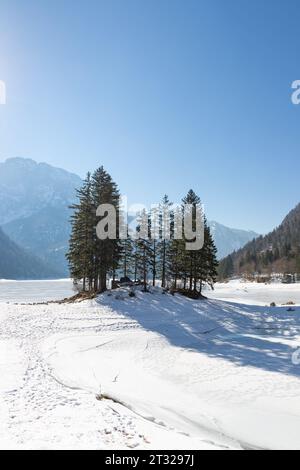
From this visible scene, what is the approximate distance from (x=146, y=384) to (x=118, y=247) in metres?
29.7

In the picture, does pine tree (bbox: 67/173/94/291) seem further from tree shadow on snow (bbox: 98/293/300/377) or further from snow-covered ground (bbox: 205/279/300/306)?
snow-covered ground (bbox: 205/279/300/306)

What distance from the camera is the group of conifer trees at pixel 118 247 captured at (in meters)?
41.8

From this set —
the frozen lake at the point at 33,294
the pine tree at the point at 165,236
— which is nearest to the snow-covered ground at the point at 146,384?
the pine tree at the point at 165,236

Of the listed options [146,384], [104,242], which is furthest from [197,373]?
[104,242]

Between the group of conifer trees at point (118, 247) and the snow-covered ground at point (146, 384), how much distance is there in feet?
43.1

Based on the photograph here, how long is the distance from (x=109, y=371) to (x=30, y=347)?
21.2ft

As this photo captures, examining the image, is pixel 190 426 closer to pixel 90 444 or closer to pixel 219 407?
pixel 219 407

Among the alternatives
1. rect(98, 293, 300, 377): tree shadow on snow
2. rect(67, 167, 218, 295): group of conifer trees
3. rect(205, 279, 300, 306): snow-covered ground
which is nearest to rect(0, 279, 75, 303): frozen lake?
rect(67, 167, 218, 295): group of conifer trees

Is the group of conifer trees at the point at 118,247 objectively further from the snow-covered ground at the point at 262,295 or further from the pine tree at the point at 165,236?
the snow-covered ground at the point at 262,295

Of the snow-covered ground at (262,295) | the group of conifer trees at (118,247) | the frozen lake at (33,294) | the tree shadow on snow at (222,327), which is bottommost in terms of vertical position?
the frozen lake at (33,294)

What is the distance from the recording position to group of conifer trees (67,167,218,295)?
4175 cm

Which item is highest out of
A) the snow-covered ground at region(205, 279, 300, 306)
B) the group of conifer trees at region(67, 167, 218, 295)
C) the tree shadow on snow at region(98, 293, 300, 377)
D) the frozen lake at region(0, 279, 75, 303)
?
the group of conifer trees at region(67, 167, 218, 295)

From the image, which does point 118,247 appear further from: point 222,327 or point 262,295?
point 262,295

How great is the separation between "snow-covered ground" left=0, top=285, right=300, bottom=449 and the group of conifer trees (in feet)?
43.1
